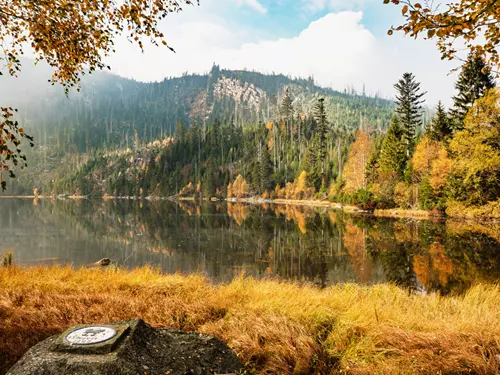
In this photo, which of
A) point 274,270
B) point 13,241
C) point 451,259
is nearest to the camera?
point 274,270

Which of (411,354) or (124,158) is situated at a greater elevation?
(124,158)

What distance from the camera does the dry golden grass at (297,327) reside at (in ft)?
14.1

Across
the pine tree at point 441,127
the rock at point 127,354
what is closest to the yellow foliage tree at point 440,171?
the pine tree at point 441,127

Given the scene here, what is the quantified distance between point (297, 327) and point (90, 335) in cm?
314

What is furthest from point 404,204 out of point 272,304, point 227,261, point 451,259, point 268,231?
point 272,304

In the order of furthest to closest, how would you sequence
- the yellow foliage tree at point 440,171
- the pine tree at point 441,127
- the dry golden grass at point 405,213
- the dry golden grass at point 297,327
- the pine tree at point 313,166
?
the pine tree at point 313,166 → the pine tree at point 441,127 → the dry golden grass at point 405,213 → the yellow foliage tree at point 440,171 → the dry golden grass at point 297,327

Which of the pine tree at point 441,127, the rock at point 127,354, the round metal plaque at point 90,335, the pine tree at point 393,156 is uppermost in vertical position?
the pine tree at point 441,127

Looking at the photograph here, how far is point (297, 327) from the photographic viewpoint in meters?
5.18

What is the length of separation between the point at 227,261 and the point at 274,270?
131 inches

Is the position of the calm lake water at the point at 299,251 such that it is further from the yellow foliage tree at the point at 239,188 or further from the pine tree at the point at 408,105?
the yellow foliage tree at the point at 239,188

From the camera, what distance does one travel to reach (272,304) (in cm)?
652

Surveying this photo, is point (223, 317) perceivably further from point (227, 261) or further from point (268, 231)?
point (268, 231)

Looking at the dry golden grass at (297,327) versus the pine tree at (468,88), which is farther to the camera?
the pine tree at (468,88)

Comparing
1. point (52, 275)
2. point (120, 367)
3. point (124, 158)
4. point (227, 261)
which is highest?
point (124, 158)
